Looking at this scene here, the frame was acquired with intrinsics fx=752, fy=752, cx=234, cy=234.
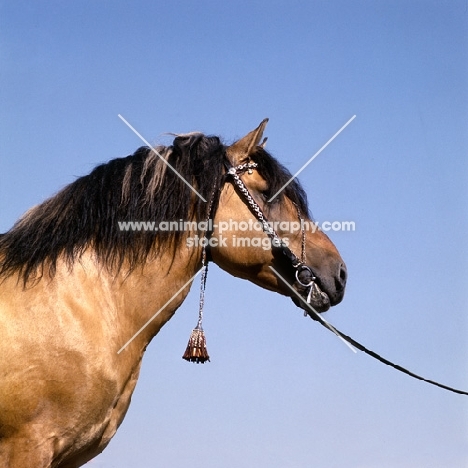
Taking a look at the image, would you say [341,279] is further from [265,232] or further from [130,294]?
[130,294]

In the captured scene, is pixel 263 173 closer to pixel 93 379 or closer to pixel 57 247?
pixel 57 247

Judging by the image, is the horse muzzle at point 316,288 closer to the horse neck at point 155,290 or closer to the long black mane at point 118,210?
the long black mane at point 118,210

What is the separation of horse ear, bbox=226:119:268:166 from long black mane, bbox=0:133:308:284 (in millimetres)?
81

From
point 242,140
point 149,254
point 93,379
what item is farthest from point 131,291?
point 242,140

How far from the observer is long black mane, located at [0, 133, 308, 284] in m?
5.26

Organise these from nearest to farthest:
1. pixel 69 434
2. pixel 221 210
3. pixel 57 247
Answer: pixel 69 434 → pixel 57 247 → pixel 221 210

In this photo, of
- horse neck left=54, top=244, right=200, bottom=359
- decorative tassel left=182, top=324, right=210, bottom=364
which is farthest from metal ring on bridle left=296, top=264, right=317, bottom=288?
decorative tassel left=182, top=324, right=210, bottom=364

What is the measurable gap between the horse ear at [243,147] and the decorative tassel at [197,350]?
54.2 inches

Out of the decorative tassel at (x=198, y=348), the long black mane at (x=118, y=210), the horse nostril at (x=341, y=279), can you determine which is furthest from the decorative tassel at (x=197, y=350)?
the horse nostril at (x=341, y=279)

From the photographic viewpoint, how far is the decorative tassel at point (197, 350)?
19.0ft

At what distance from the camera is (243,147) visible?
5.79 m

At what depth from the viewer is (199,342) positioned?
5801 millimetres

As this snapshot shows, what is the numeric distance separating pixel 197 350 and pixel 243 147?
1.60 meters

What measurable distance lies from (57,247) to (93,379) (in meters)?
0.98
